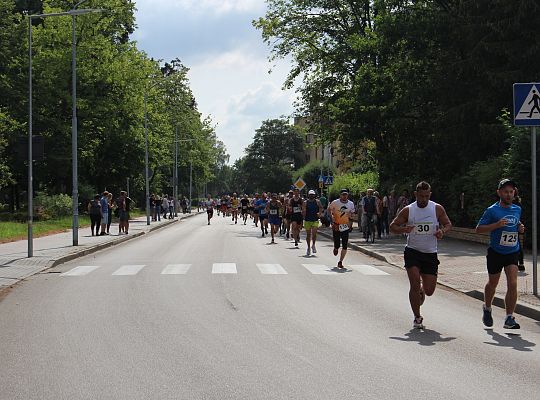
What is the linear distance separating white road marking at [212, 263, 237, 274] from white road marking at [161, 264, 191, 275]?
0.64m

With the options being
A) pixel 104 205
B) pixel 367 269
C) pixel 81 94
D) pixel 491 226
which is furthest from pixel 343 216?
pixel 81 94

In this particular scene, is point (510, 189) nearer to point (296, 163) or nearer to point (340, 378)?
point (340, 378)

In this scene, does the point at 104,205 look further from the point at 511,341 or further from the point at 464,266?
the point at 511,341

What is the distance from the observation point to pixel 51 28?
52.0m

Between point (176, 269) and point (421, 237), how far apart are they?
9.21 metres

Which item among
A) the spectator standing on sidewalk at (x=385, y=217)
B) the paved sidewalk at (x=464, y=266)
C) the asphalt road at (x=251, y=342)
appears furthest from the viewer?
the spectator standing on sidewalk at (x=385, y=217)

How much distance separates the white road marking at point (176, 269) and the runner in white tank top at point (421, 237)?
8.08 metres

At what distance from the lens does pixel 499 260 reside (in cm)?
980

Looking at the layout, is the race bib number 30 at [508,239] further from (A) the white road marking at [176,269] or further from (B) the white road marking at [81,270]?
(B) the white road marking at [81,270]

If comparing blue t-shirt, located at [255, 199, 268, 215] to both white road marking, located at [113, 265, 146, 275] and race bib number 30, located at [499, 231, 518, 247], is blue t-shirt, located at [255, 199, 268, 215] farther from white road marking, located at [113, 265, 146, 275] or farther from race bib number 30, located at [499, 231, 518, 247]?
race bib number 30, located at [499, 231, 518, 247]

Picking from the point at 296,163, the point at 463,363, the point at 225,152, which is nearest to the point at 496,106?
the point at 463,363

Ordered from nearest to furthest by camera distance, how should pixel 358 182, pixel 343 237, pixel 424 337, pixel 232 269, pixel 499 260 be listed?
pixel 424 337
pixel 499 260
pixel 232 269
pixel 343 237
pixel 358 182

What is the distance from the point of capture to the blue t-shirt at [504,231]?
9719mm

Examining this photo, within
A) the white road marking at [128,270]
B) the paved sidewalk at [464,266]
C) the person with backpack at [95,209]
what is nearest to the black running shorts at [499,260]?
the paved sidewalk at [464,266]
